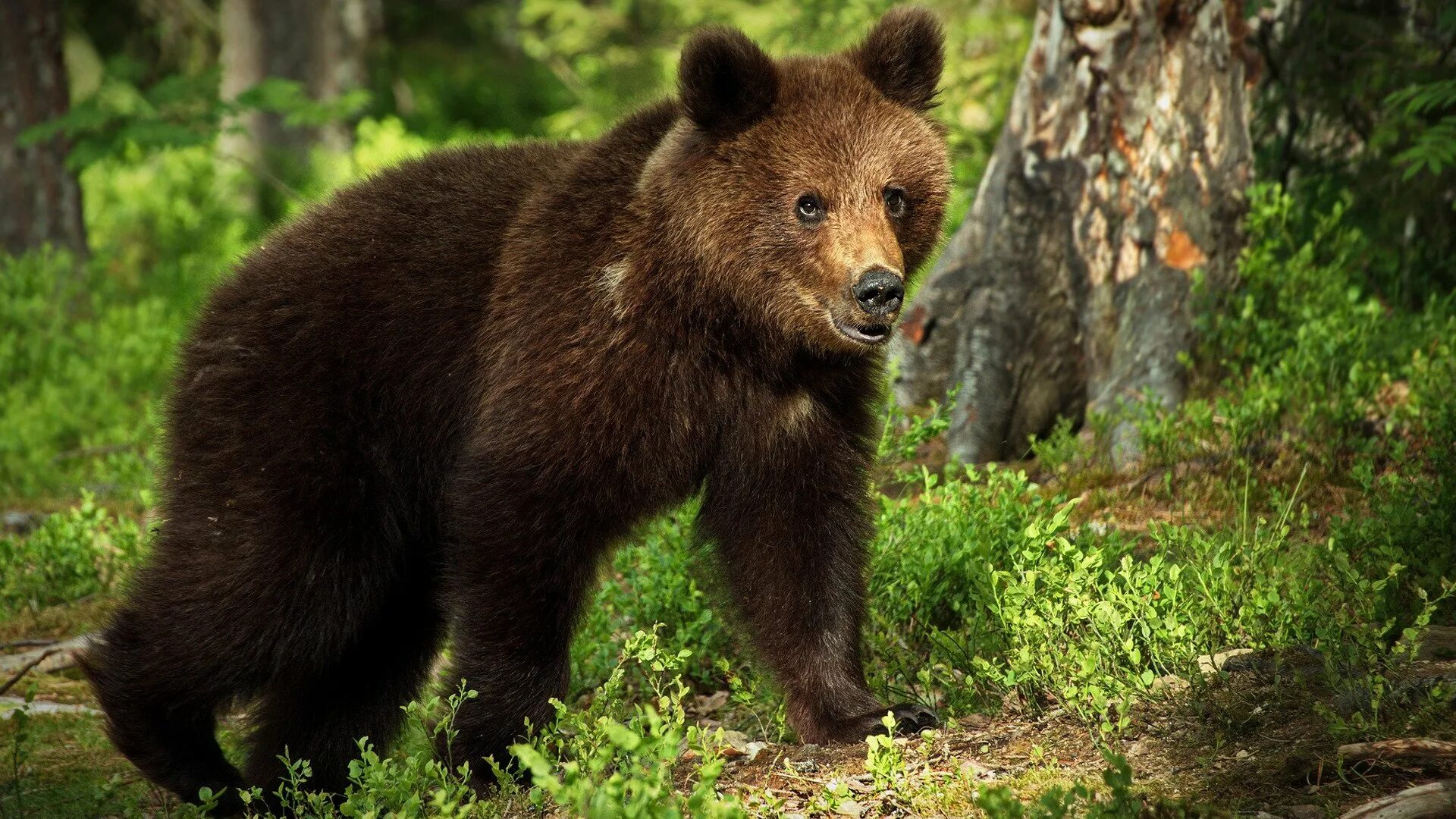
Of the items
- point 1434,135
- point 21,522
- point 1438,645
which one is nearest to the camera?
point 1438,645

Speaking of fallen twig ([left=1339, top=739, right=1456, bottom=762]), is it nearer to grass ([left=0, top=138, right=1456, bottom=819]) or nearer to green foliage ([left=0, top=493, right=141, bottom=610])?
grass ([left=0, top=138, right=1456, bottom=819])

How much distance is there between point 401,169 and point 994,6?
22.7 ft

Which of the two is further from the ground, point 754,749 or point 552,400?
point 552,400

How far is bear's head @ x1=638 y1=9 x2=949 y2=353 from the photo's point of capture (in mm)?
4539

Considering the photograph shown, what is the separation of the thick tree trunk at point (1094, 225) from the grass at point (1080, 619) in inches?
9.4

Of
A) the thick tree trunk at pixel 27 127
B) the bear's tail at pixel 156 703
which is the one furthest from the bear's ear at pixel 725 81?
the thick tree trunk at pixel 27 127

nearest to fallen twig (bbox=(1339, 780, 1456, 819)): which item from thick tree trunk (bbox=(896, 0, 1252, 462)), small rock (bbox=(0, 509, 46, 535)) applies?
thick tree trunk (bbox=(896, 0, 1252, 462))

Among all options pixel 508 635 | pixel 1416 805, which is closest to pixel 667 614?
pixel 508 635

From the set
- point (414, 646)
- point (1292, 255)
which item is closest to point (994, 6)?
point (1292, 255)

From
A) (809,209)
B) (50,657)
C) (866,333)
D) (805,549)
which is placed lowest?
(50,657)

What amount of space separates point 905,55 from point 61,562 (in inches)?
189

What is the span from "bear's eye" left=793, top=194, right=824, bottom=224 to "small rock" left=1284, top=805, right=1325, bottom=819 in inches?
89.8

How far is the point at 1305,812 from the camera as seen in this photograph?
338 centimetres

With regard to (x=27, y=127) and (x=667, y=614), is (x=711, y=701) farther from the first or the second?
(x=27, y=127)
